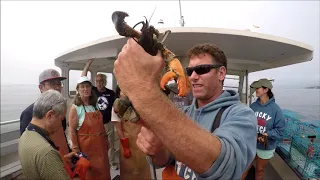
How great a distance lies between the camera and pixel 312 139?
12.8ft

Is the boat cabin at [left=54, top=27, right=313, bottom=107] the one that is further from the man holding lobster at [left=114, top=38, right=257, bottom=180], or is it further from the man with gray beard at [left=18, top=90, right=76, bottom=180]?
the man holding lobster at [left=114, top=38, right=257, bottom=180]

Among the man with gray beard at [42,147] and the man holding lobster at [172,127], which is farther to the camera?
the man with gray beard at [42,147]

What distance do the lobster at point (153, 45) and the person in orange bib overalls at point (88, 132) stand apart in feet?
10.2

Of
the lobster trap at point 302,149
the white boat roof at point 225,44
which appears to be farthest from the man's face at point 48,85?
the lobster trap at point 302,149

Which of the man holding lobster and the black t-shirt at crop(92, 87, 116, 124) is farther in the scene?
the black t-shirt at crop(92, 87, 116, 124)

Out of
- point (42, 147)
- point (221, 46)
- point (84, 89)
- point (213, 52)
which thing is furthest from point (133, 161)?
point (213, 52)

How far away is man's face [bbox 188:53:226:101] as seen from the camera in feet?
5.22

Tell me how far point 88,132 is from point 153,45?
10.6 feet

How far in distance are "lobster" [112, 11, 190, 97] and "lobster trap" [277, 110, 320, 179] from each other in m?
3.96

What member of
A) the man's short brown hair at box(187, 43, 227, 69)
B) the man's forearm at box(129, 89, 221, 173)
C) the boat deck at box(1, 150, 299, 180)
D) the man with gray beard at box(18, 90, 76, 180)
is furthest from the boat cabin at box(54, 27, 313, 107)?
the man's forearm at box(129, 89, 221, 173)

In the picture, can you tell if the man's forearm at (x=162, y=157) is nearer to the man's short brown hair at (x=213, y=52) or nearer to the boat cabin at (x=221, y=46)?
the man's short brown hair at (x=213, y=52)

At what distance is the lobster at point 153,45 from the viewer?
0.84 metres

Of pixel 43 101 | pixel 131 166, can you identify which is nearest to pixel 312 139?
pixel 131 166

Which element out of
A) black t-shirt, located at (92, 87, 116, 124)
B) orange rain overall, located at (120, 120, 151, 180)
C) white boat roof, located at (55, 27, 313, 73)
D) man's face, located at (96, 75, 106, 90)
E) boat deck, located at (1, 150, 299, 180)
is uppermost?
white boat roof, located at (55, 27, 313, 73)
